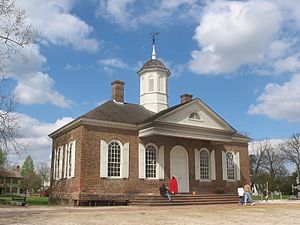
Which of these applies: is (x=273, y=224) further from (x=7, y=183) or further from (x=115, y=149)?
(x=7, y=183)

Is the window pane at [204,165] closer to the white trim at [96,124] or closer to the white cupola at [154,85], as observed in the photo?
the white cupola at [154,85]

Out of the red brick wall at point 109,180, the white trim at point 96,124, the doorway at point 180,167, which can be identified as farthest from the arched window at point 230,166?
the white trim at point 96,124

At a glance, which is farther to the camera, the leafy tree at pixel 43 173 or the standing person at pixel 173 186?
the leafy tree at pixel 43 173

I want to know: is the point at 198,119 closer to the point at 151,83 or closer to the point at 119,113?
the point at 119,113

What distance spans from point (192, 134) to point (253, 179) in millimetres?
42875

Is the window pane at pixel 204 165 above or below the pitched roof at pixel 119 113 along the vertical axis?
below

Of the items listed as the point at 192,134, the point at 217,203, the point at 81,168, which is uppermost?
the point at 192,134

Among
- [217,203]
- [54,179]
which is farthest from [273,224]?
[54,179]

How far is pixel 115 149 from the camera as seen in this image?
25.0 meters

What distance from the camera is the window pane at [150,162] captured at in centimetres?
2595

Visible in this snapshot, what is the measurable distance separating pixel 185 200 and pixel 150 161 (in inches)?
151

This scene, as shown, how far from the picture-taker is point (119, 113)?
26984 millimetres

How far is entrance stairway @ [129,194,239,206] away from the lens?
75.2 ft

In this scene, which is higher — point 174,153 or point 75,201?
point 174,153
